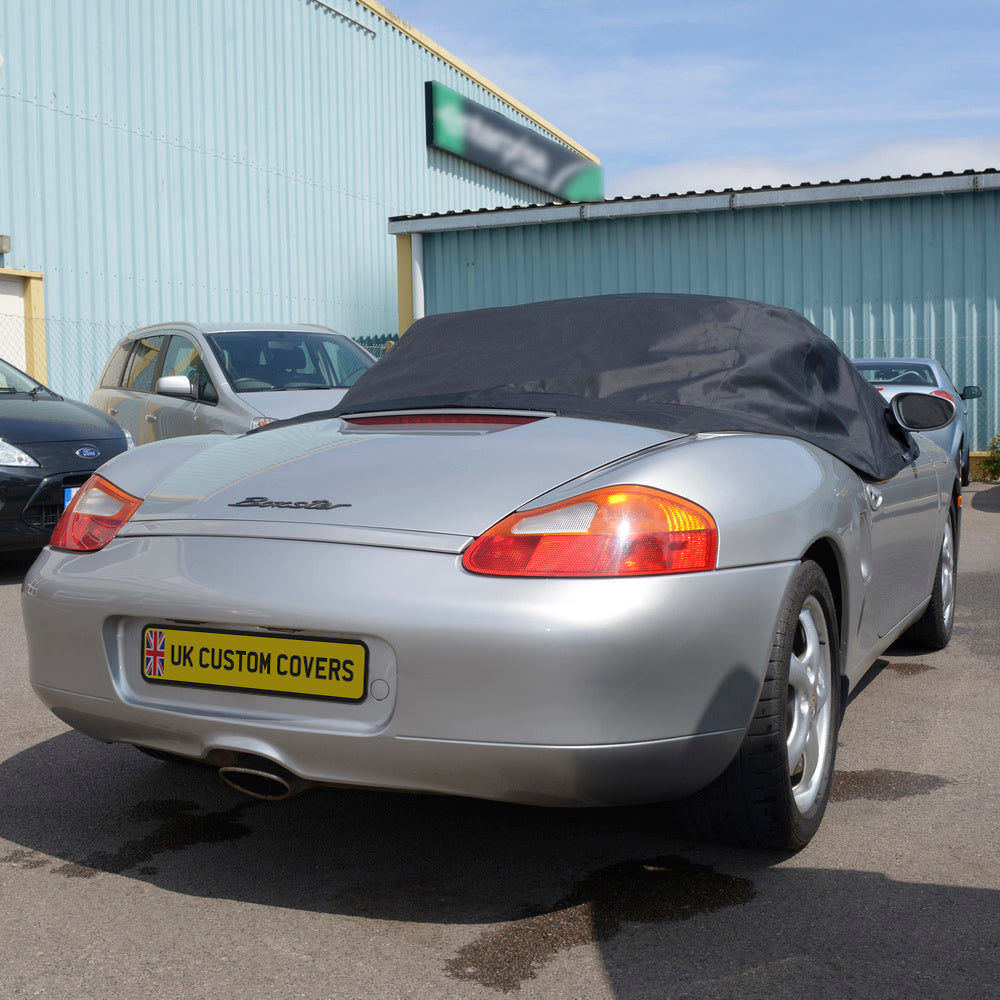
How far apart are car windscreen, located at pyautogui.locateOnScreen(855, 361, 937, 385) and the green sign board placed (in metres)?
12.0

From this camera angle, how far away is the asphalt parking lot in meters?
2.35

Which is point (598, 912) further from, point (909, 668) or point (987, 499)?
point (987, 499)

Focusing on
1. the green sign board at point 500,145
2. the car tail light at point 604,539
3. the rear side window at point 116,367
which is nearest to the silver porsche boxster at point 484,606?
the car tail light at point 604,539

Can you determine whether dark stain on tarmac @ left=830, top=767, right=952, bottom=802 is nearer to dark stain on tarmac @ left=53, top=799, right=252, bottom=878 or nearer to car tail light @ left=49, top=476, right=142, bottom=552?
dark stain on tarmac @ left=53, top=799, right=252, bottom=878

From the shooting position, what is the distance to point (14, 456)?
743 cm

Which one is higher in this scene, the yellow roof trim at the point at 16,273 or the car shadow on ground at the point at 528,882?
the yellow roof trim at the point at 16,273

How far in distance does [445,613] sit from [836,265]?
14.9m

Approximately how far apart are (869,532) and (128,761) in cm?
229

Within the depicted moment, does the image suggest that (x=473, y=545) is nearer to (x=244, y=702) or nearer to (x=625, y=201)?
(x=244, y=702)

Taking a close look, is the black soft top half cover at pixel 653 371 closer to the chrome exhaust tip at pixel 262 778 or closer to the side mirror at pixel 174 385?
the chrome exhaust tip at pixel 262 778

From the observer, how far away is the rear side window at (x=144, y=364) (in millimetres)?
9977

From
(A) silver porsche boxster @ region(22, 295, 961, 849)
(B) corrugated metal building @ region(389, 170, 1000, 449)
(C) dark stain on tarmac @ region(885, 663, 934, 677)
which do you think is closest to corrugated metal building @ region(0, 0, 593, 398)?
(B) corrugated metal building @ region(389, 170, 1000, 449)

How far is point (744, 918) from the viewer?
2.60 metres

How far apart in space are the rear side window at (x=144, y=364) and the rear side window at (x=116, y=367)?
0.49ft
